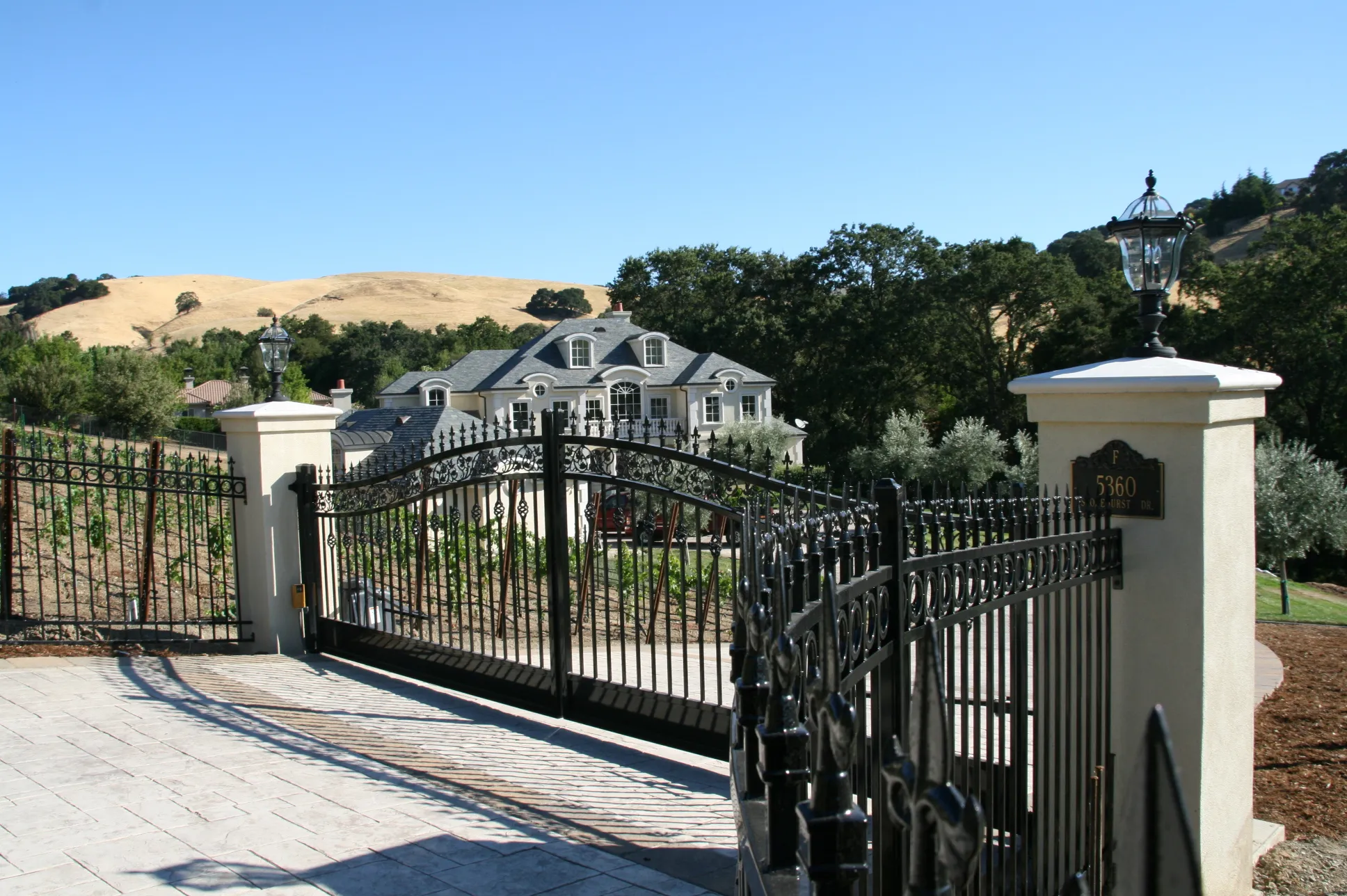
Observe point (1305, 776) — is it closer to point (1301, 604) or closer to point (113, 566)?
point (113, 566)

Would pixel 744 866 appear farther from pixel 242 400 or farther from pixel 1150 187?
Answer: pixel 242 400

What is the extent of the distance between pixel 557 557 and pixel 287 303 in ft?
447

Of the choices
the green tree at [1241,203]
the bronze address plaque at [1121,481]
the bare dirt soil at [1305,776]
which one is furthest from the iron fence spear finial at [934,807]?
the green tree at [1241,203]

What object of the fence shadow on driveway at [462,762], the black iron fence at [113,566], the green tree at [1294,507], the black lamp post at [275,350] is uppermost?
the black lamp post at [275,350]

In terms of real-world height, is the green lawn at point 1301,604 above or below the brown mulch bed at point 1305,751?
below

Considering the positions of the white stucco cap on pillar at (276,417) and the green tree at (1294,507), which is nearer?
the white stucco cap on pillar at (276,417)

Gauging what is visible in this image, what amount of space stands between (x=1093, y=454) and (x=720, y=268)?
2728 inches

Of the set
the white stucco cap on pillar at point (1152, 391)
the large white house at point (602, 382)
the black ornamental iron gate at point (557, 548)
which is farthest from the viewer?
the large white house at point (602, 382)

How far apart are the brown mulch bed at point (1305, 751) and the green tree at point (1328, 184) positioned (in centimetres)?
7791

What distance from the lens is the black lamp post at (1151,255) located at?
4.62 meters

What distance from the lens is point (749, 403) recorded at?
166 ft

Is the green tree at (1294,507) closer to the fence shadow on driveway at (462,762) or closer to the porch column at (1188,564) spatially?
the porch column at (1188,564)

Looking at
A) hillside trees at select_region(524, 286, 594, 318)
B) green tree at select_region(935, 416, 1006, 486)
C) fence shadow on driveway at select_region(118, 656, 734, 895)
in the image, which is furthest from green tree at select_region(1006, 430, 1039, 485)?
hillside trees at select_region(524, 286, 594, 318)

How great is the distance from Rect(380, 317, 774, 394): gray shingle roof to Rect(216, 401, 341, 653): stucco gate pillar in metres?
39.3
